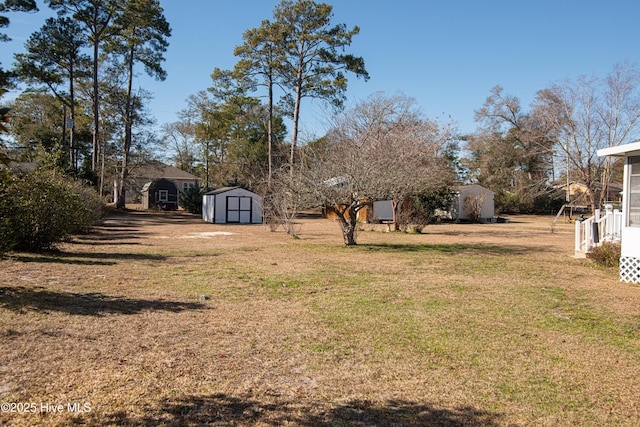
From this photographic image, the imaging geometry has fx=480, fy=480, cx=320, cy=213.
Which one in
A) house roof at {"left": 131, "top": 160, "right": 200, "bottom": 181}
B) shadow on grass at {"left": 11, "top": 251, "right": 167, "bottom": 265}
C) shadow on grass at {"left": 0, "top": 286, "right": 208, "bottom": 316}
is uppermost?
house roof at {"left": 131, "top": 160, "right": 200, "bottom": 181}

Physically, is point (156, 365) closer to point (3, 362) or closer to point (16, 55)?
point (3, 362)

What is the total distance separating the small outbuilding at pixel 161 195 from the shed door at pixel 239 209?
727 inches

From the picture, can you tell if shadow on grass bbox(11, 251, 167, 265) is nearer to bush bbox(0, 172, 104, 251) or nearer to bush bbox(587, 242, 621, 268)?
bush bbox(0, 172, 104, 251)

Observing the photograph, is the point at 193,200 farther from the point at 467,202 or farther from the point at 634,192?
the point at 634,192

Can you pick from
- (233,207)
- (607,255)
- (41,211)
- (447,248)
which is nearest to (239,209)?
(233,207)

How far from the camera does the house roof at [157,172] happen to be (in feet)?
127

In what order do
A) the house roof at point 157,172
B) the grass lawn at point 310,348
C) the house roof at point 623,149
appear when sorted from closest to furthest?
1. the grass lawn at point 310,348
2. the house roof at point 623,149
3. the house roof at point 157,172

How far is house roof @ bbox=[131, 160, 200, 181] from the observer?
3875 centimetres

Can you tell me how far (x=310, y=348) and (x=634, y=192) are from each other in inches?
320

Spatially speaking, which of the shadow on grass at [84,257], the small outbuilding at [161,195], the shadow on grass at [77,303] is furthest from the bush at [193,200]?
the shadow on grass at [77,303]

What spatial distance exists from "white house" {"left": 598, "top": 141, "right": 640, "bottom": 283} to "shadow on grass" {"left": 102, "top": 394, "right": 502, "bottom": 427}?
7772 mm

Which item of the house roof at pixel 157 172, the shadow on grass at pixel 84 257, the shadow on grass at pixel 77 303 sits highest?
the house roof at pixel 157 172

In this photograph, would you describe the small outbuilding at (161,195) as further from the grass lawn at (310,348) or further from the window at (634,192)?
the window at (634,192)

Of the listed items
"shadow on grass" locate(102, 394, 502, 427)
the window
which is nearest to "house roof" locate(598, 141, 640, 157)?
the window
